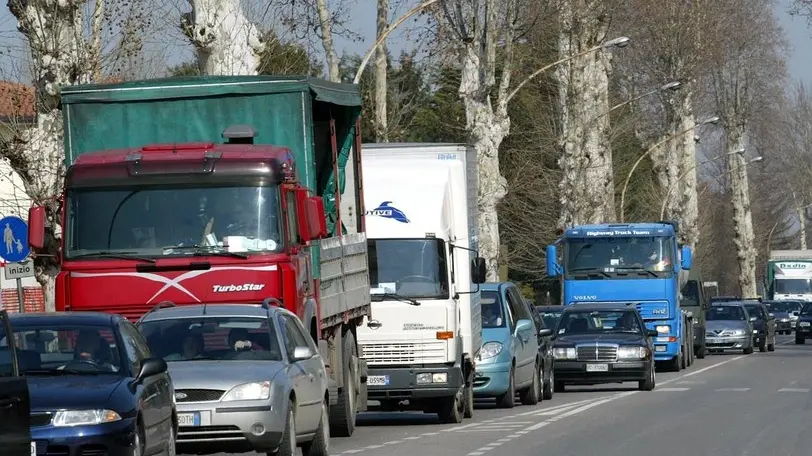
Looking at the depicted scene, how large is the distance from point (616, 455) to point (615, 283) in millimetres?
21107

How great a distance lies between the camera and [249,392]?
14.3 m

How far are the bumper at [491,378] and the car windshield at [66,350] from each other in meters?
12.3

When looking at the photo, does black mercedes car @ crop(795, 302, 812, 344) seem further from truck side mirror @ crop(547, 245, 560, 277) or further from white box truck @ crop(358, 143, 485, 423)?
white box truck @ crop(358, 143, 485, 423)

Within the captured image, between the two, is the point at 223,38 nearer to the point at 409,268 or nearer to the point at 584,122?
the point at 409,268

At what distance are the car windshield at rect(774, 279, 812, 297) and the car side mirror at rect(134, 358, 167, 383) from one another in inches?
2918

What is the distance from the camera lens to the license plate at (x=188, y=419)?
1430 cm

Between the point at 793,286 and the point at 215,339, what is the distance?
72.3 m

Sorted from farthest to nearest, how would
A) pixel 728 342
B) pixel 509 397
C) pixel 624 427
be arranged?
pixel 728 342 → pixel 509 397 → pixel 624 427

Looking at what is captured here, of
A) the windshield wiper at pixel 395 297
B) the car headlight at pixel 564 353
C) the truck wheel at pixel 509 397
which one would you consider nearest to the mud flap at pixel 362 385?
the windshield wiper at pixel 395 297

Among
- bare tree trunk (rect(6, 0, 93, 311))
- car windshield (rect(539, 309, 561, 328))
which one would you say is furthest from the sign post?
car windshield (rect(539, 309, 561, 328))

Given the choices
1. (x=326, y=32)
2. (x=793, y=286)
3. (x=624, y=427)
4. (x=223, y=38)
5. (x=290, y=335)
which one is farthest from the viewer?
(x=793, y=286)

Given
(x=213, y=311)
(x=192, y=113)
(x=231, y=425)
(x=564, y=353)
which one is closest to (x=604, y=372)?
(x=564, y=353)

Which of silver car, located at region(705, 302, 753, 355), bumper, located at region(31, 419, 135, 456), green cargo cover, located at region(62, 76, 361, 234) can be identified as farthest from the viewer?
silver car, located at region(705, 302, 753, 355)

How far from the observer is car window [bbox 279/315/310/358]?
604 inches
